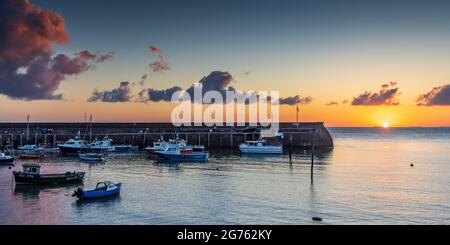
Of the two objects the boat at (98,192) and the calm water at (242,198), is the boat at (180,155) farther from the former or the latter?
the boat at (98,192)

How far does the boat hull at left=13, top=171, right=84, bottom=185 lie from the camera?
152 ft

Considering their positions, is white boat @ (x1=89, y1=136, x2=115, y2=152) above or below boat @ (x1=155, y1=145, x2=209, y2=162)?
above

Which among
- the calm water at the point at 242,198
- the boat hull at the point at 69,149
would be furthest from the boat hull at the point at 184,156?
the boat hull at the point at 69,149

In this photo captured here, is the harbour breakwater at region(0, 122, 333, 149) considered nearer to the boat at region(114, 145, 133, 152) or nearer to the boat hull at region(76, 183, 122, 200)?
the boat at region(114, 145, 133, 152)

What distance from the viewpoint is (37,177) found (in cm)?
4681

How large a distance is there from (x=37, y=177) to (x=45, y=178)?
2.88 ft

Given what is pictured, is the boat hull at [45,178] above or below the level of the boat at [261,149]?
below

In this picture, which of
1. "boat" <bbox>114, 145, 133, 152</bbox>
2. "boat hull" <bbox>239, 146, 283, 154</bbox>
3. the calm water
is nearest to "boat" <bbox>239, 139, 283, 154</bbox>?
"boat hull" <bbox>239, 146, 283, 154</bbox>

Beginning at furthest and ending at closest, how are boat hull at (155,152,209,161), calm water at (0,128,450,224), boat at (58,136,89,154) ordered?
boat at (58,136,89,154) < boat hull at (155,152,209,161) < calm water at (0,128,450,224)

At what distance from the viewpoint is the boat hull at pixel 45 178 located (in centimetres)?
4647

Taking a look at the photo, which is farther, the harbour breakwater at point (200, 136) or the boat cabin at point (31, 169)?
the harbour breakwater at point (200, 136)

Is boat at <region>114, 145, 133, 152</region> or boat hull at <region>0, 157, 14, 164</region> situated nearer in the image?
boat hull at <region>0, 157, 14, 164</region>
